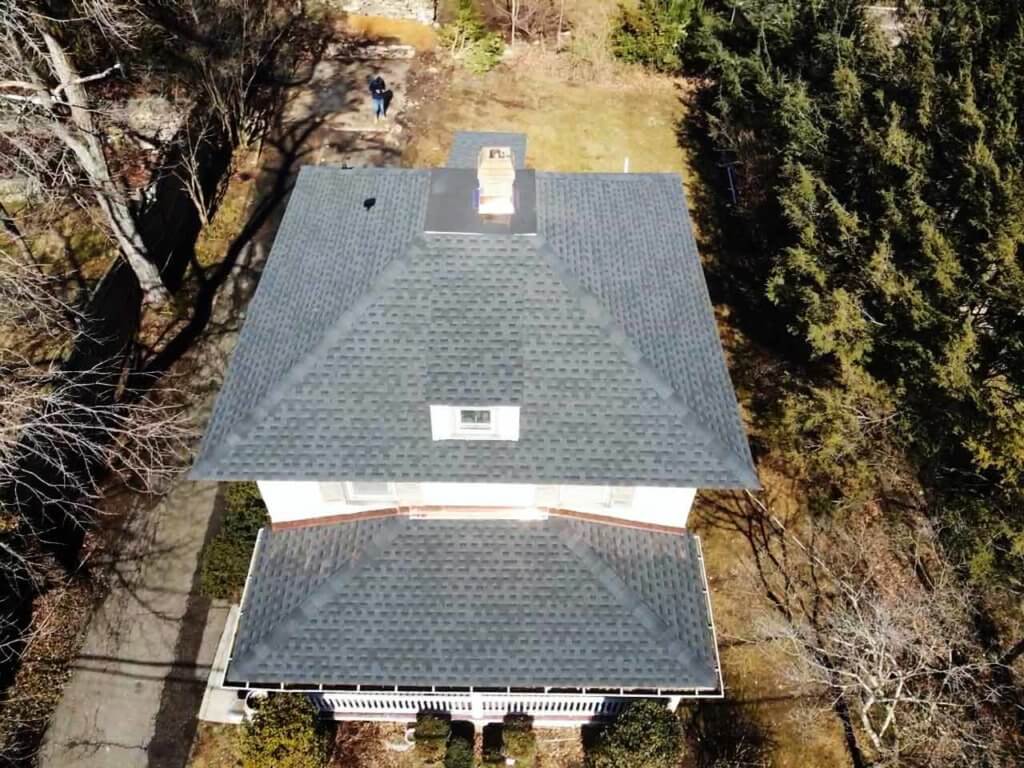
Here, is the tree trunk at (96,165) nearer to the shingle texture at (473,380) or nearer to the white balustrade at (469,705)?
the shingle texture at (473,380)

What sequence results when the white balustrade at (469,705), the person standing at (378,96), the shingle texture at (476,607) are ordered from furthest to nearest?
the person standing at (378,96), the white balustrade at (469,705), the shingle texture at (476,607)

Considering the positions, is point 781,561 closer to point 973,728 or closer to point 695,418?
point 973,728

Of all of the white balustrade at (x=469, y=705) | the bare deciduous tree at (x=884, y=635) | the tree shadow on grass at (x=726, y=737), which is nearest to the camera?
the white balustrade at (x=469, y=705)

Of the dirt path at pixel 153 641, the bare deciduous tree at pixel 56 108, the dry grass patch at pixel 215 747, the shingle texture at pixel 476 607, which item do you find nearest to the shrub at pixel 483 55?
the bare deciduous tree at pixel 56 108

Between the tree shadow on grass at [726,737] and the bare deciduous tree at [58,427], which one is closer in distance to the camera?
the bare deciduous tree at [58,427]

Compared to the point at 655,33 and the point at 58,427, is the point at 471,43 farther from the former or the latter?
the point at 58,427

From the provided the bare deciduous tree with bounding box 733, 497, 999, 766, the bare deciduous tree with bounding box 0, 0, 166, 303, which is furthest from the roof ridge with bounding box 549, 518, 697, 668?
the bare deciduous tree with bounding box 0, 0, 166, 303
